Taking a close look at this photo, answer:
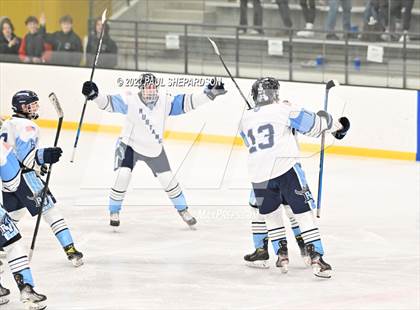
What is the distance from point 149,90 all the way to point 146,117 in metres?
0.21

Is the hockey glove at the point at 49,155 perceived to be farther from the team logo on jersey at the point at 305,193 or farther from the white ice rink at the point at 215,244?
the team logo on jersey at the point at 305,193

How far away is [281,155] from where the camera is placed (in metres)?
7.18

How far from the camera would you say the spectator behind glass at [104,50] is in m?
13.6

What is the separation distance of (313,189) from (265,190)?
309 cm

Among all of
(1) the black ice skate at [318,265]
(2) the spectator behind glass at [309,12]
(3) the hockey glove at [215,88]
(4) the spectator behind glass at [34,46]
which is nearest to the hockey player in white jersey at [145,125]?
(3) the hockey glove at [215,88]

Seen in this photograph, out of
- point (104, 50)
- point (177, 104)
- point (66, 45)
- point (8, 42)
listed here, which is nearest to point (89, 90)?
point (177, 104)

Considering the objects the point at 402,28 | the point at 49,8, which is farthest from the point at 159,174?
the point at 49,8

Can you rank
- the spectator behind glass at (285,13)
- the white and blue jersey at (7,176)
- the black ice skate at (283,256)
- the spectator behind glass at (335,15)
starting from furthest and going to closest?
the spectator behind glass at (285,13)
the spectator behind glass at (335,15)
the black ice skate at (283,256)
the white and blue jersey at (7,176)

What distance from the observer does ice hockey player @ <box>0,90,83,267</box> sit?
22.9 ft

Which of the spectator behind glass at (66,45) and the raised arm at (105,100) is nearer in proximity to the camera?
the raised arm at (105,100)

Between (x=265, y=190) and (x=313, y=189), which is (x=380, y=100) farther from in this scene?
(x=265, y=190)

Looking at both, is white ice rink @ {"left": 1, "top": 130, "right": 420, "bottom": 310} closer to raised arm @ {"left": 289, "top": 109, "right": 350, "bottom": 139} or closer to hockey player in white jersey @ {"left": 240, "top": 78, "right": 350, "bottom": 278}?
hockey player in white jersey @ {"left": 240, "top": 78, "right": 350, "bottom": 278}

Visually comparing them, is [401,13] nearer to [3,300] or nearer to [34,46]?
[34,46]

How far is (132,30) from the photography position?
1375cm
